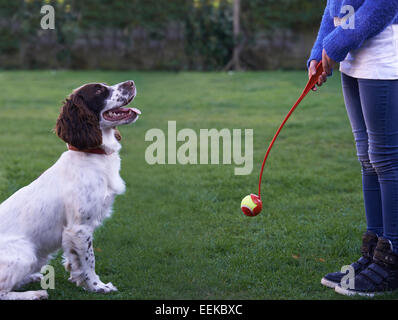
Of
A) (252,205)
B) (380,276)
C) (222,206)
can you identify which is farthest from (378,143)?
(222,206)

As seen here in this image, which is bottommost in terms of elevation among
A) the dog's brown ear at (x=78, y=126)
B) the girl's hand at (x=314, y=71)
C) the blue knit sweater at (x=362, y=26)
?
the dog's brown ear at (x=78, y=126)

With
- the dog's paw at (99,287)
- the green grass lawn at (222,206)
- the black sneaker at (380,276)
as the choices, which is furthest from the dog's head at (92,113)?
the black sneaker at (380,276)

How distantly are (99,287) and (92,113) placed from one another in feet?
3.53

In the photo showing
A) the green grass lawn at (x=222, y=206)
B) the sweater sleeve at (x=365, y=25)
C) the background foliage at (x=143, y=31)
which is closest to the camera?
the sweater sleeve at (x=365, y=25)

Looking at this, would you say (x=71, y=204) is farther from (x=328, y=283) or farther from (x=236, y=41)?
(x=236, y=41)

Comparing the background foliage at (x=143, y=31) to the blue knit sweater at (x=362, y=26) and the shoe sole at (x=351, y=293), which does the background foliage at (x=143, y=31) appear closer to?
the blue knit sweater at (x=362, y=26)

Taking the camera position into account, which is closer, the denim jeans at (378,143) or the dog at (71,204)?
the denim jeans at (378,143)

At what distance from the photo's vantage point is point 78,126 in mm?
3377

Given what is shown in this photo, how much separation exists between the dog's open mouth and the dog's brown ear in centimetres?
11

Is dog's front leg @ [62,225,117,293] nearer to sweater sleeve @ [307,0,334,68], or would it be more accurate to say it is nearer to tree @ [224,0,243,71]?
sweater sleeve @ [307,0,334,68]

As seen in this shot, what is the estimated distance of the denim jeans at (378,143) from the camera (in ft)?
9.98

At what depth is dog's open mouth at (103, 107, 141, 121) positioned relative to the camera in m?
3.57

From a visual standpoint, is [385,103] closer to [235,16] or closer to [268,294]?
[268,294]

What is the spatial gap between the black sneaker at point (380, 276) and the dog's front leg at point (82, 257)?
146 cm
